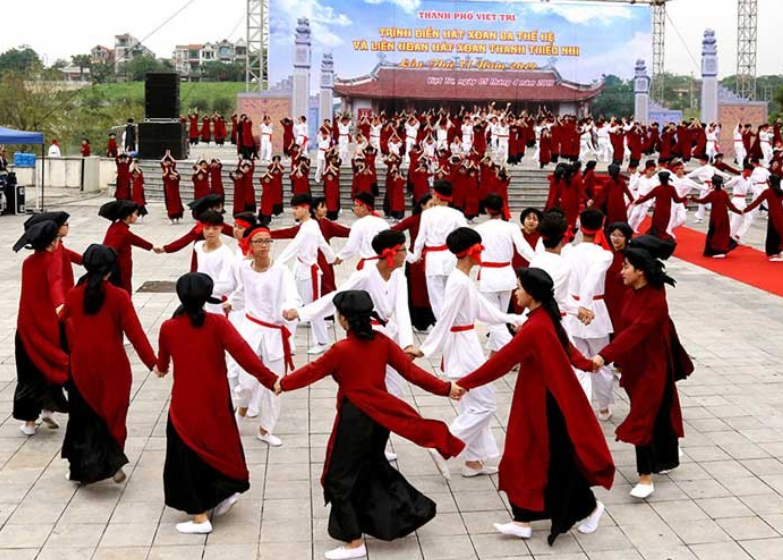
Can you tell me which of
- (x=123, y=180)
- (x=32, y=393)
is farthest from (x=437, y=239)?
(x=123, y=180)

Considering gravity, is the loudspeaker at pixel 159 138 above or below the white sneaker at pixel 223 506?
above

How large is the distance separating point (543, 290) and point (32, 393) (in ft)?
12.3

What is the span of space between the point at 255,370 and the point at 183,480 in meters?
0.71

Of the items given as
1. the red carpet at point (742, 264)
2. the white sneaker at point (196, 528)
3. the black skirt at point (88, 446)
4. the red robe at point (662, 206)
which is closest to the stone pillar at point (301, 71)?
the red carpet at point (742, 264)

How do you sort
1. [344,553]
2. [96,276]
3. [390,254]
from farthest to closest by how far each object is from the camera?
[390,254] < [96,276] < [344,553]

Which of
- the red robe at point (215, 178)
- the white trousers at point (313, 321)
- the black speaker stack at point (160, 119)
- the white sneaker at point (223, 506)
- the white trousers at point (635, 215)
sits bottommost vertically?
the white sneaker at point (223, 506)

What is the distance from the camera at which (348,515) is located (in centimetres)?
496

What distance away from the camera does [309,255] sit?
9.24 meters

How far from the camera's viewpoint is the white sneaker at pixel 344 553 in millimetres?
4953

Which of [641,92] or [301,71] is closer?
[301,71]

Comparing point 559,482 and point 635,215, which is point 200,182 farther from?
point 559,482

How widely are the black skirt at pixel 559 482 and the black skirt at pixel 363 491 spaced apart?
2.08ft

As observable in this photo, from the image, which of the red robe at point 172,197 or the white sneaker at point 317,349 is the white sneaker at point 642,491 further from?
the red robe at point 172,197

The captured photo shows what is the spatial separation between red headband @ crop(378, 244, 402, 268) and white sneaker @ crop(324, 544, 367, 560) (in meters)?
2.17
